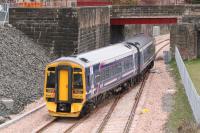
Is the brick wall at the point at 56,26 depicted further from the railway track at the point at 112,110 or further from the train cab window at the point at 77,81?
the train cab window at the point at 77,81

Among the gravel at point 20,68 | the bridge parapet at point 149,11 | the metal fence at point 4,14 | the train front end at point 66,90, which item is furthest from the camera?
the bridge parapet at point 149,11

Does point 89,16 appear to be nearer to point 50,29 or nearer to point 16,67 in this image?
point 50,29

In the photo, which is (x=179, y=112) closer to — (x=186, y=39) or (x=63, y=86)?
(x=63, y=86)

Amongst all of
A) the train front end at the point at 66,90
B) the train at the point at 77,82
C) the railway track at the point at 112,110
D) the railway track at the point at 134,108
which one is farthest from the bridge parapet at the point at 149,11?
the train front end at the point at 66,90

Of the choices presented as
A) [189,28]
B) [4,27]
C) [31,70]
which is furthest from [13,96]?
[189,28]

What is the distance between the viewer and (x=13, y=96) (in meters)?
26.8

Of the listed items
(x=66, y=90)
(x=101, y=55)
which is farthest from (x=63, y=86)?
(x=101, y=55)

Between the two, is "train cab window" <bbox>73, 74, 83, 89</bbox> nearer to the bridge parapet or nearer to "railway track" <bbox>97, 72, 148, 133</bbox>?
"railway track" <bbox>97, 72, 148, 133</bbox>

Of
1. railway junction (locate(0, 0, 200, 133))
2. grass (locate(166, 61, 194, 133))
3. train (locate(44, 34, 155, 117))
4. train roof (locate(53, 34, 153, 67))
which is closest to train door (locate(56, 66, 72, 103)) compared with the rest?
train (locate(44, 34, 155, 117))

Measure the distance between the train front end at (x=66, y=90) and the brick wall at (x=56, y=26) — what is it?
14852 millimetres

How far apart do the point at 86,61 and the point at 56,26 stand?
1515cm

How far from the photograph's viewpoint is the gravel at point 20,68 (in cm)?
2723

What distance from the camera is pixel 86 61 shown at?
24641 mm

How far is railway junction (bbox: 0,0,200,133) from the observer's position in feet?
75.8
